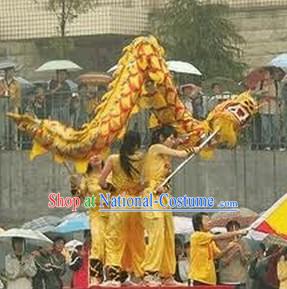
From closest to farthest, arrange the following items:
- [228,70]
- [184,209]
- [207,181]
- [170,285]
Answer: [170,285]
[184,209]
[207,181]
[228,70]

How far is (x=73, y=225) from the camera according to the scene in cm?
2628

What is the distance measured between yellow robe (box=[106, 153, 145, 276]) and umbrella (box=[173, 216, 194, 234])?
3365 millimetres

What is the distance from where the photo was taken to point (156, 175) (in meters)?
21.9

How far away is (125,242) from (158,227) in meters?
0.60

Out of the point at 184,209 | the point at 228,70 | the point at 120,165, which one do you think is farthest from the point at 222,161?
the point at 120,165

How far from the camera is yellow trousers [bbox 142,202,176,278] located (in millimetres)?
21703

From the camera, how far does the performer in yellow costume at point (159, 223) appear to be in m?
21.7

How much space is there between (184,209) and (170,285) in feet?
15.0

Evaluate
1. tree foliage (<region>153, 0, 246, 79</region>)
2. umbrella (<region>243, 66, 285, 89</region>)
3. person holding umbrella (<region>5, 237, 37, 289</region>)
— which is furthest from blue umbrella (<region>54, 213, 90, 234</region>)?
tree foliage (<region>153, 0, 246, 79</region>)

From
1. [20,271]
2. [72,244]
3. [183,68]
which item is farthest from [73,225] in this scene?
[183,68]

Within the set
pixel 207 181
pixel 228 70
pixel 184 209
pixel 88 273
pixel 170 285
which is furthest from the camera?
pixel 228 70

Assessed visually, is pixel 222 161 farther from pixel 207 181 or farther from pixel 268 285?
pixel 268 285

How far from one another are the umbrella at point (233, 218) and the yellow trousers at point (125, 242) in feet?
9.90

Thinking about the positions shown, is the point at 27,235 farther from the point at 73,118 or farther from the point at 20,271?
the point at 73,118
